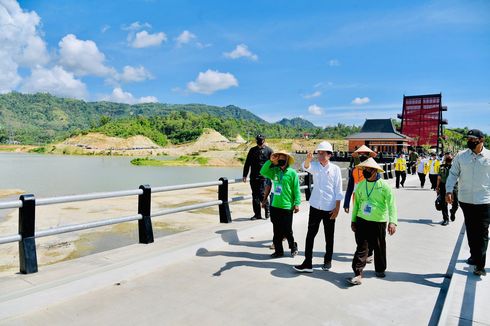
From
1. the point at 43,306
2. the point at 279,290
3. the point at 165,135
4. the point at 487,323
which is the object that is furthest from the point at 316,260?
the point at 165,135

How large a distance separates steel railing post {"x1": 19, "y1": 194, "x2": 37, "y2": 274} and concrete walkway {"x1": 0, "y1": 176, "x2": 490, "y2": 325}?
158mm

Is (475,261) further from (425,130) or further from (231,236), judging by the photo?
(425,130)

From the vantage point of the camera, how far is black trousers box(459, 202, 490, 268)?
193 inches

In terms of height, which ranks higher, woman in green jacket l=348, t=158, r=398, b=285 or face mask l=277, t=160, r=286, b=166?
face mask l=277, t=160, r=286, b=166

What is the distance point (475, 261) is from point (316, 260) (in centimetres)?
205

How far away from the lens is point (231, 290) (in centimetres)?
440

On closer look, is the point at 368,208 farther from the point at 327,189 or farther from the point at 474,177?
the point at 474,177

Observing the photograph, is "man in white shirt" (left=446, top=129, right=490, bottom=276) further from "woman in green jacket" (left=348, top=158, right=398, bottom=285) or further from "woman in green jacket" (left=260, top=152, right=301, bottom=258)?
"woman in green jacket" (left=260, top=152, right=301, bottom=258)

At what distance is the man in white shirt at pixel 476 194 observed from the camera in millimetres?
4941

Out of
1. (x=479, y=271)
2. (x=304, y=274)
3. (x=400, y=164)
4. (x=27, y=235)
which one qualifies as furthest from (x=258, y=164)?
(x=400, y=164)

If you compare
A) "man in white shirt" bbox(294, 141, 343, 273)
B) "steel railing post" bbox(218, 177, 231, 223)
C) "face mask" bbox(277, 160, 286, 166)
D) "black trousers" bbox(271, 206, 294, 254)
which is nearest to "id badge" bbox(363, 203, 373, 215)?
"man in white shirt" bbox(294, 141, 343, 273)

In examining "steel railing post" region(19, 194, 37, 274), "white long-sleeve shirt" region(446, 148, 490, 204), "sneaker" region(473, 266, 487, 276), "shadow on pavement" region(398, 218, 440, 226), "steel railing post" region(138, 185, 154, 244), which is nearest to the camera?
"steel railing post" region(19, 194, 37, 274)

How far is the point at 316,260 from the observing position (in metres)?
5.71

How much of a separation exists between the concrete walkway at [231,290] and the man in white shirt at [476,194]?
0.35 m
